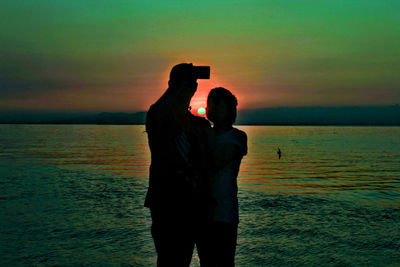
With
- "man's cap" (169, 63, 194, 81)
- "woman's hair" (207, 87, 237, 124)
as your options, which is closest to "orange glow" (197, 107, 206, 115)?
"woman's hair" (207, 87, 237, 124)

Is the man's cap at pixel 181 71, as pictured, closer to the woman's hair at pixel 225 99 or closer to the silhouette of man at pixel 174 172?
the silhouette of man at pixel 174 172

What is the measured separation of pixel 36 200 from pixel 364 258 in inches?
419

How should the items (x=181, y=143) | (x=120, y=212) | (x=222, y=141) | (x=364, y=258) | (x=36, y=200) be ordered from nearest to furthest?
(x=181, y=143)
(x=222, y=141)
(x=364, y=258)
(x=120, y=212)
(x=36, y=200)

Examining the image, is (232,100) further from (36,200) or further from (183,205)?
(36,200)

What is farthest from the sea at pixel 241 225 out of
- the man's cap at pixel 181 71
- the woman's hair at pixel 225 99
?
the man's cap at pixel 181 71

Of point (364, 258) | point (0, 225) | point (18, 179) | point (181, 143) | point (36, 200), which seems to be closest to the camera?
point (181, 143)

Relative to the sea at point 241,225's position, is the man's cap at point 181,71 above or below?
above

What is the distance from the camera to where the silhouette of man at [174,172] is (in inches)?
106

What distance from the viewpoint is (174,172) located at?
271 centimetres

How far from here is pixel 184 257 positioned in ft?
9.34

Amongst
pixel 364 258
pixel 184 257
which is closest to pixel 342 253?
pixel 364 258

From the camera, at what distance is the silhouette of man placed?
2.70 meters

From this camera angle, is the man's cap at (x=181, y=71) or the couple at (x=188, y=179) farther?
the man's cap at (x=181, y=71)

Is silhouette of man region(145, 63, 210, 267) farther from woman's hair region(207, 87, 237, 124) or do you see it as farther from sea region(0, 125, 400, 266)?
sea region(0, 125, 400, 266)
